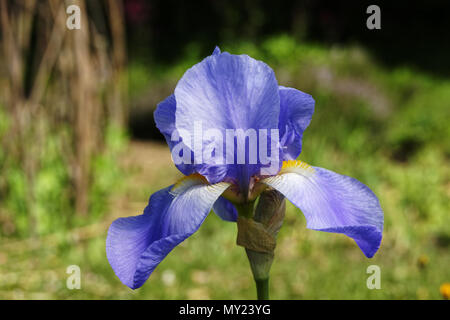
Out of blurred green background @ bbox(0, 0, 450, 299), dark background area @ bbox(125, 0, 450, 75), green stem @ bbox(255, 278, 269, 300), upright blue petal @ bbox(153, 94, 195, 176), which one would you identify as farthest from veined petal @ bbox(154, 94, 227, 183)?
dark background area @ bbox(125, 0, 450, 75)

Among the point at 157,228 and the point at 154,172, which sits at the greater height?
the point at 157,228

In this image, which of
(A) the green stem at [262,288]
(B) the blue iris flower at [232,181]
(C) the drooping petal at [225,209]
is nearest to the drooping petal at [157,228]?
(B) the blue iris flower at [232,181]

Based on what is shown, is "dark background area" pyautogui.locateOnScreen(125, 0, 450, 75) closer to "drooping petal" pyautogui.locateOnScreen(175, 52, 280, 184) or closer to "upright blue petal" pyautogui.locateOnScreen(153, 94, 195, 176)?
"upright blue petal" pyautogui.locateOnScreen(153, 94, 195, 176)

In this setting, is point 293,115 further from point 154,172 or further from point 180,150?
point 154,172

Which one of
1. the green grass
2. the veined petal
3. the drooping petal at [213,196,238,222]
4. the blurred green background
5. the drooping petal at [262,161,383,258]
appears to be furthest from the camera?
the blurred green background

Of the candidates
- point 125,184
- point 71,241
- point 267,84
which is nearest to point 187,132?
point 267,84

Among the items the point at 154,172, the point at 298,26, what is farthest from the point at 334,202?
the point at 298,26

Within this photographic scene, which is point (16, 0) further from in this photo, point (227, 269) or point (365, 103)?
point (365, 103)

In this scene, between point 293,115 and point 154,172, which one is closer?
point 293,115
